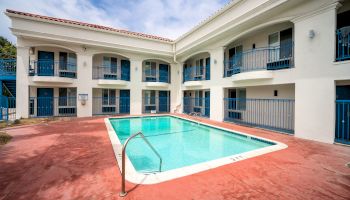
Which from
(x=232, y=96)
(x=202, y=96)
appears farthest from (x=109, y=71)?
(x=232, y=96)

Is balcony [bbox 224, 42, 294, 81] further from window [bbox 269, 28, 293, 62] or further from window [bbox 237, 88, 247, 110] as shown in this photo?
window [bbox 237, 88, 247, 110]

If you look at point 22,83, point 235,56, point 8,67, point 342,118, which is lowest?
point 342,118

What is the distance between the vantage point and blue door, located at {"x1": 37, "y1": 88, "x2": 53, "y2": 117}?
1383 centimetres

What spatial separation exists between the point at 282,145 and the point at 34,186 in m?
7.91

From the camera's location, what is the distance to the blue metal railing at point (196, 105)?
634 inches

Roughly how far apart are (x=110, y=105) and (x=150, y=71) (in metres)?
6.08

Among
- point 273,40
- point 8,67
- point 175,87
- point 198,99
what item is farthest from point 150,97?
point 273,40

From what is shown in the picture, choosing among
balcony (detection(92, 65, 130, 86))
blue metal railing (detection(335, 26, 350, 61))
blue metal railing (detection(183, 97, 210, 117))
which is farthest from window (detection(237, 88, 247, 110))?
balcony (detection(92, 65, 130, 86))

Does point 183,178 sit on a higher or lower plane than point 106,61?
lower

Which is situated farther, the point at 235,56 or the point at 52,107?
the point at 52,107

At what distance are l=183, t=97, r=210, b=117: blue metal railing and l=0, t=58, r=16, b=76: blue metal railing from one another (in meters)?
16.1

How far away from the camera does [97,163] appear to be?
4445 millimetres

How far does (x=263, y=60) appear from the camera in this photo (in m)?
10.5

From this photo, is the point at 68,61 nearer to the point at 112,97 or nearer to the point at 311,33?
the point at 112,97
